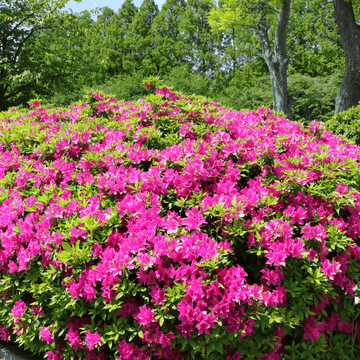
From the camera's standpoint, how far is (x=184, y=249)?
2.07m

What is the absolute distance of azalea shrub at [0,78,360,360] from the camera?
6.59 ft

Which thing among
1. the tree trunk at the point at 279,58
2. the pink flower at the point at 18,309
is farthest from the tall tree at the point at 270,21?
the pink flower at the point at 18,309

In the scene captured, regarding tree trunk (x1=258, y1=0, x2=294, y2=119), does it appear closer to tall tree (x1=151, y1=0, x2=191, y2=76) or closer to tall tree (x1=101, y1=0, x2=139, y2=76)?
tall tree (x1=151, y1=0, x2=191, y2=76)

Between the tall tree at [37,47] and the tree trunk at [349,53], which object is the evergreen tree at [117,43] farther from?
the tree trunk at [349,53]

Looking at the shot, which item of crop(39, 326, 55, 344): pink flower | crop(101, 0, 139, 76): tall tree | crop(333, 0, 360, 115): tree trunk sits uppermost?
crop(101, 0, 139, 76): tall tree

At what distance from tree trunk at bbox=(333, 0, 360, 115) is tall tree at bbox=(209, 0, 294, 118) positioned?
2124mm

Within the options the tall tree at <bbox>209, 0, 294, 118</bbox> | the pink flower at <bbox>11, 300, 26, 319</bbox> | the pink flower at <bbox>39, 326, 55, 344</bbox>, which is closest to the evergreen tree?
Answer: the tall tree at <bbox>209, 0, 294, 118</bbox>

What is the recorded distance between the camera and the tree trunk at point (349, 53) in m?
9.42

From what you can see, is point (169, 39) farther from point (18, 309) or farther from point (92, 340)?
point (92, 340)

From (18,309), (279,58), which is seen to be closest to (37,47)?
Result: (279,58)

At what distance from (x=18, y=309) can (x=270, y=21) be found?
14554 millimetres

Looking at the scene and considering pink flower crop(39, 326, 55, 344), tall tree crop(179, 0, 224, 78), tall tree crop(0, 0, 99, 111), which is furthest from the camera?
tall tree crop(179, 0, 224, 78)

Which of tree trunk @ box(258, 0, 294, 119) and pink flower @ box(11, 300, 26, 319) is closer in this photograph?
pink flower @ box(11, 300, 26, 319)

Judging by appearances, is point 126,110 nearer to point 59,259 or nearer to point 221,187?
point 221,187
